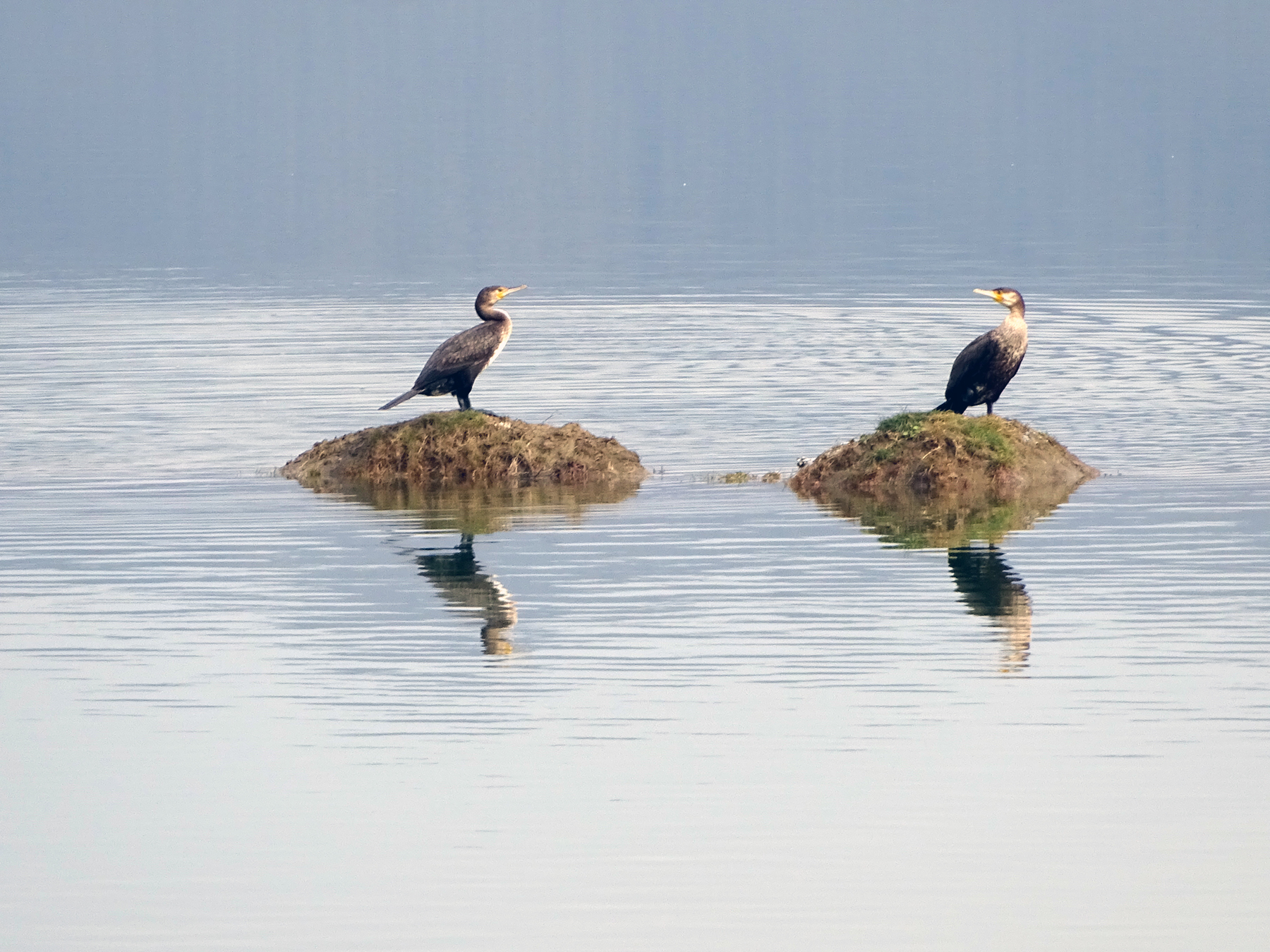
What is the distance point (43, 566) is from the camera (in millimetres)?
22578

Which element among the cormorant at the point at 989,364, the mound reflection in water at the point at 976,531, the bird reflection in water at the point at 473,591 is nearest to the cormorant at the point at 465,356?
the mound reflection in water at the point at 976,531

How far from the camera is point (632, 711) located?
16.5 meters

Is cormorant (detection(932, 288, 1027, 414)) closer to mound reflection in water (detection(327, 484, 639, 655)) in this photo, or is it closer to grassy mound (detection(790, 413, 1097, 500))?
grassy mound (detection(790, 413, 1097, 500))

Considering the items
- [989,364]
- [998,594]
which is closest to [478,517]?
[989,364]

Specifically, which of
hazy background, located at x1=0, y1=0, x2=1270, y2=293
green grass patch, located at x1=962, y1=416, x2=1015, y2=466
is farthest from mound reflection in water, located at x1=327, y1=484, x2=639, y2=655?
hazy background, located at x1=0, y1=0, x2=1270, y2=293

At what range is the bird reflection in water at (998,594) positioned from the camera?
18.4m

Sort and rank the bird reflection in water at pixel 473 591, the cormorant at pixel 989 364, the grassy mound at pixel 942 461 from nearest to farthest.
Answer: the bird reflection in water at pixel 473 591, the grassy mound at pixel 942 461, the cormorant at pixel 989 364

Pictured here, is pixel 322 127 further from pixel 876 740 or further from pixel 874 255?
pixel 876 740

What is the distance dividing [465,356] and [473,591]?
6851 mm

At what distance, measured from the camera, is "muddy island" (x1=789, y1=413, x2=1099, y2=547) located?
25.6m

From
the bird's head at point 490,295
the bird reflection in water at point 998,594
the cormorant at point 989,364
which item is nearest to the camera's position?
the bird reflection in water at point 998,594

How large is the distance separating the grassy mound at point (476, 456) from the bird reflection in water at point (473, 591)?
3.52 m

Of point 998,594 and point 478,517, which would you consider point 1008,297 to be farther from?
point 998,594

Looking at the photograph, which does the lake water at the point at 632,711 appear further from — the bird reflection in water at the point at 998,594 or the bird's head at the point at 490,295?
the bird's head at the point at 490,295
